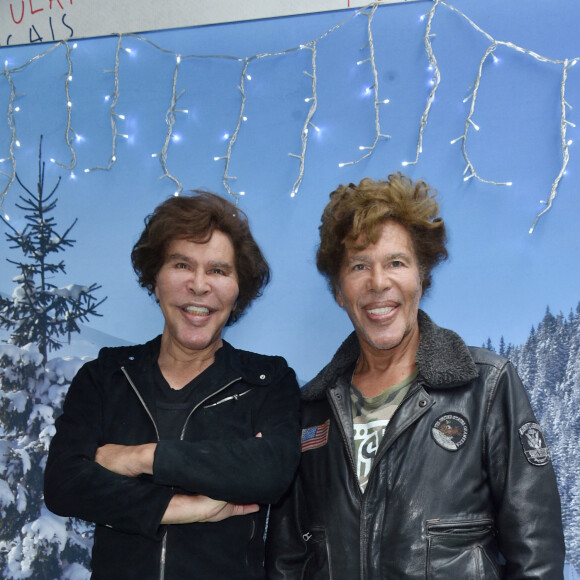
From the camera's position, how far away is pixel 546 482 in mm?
1695

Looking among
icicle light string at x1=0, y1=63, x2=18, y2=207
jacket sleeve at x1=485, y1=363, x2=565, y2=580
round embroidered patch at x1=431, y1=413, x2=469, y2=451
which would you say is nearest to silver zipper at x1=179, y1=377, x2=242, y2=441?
round embroidered patch at x1=431, y1=413, x2=469, y2=451

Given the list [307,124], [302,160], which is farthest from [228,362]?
[307,124]

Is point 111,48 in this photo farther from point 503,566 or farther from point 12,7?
point 503,566

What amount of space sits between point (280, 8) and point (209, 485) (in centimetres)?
187

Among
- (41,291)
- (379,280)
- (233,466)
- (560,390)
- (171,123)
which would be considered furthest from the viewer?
(41,291)

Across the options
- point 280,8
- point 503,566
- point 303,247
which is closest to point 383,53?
point 280,8

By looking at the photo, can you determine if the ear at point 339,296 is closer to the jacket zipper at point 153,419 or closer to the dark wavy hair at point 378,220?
the dark wavy hair at point 378,220

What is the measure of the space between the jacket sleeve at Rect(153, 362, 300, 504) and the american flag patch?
0.24 feet

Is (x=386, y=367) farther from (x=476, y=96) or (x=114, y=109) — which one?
(x=114, y=109)

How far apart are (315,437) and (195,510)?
42 cm

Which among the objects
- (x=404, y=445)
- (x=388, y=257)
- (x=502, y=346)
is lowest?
(x=404, y=445)

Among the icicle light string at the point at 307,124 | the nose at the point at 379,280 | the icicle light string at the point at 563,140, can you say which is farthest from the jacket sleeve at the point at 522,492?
the icicle light string at the point at 307,124

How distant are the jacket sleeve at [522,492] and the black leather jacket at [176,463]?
57cm

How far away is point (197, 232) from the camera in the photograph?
6.84 ft
